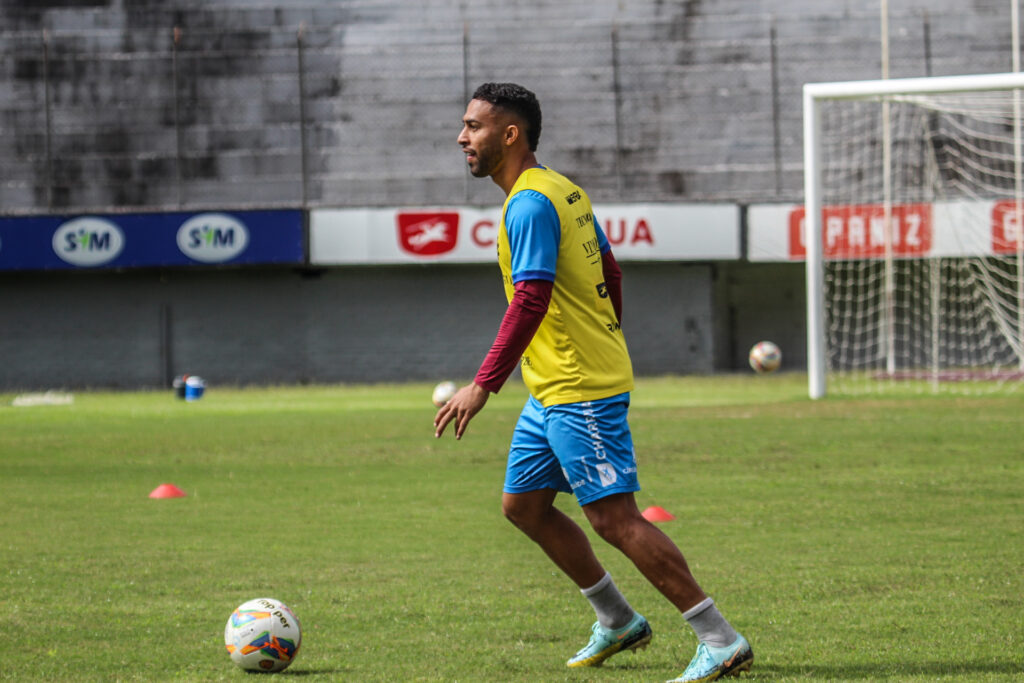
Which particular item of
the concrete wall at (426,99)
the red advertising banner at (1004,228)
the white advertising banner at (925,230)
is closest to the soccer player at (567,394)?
the white advertising banner at (925,230)

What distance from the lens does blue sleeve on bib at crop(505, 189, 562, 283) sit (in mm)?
4793

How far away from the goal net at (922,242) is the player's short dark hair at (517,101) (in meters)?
21.0

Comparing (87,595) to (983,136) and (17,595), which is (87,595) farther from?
(983,136)

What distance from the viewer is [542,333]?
16.5 feet

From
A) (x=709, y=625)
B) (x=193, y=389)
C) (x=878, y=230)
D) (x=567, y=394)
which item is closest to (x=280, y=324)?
A: (x=193, y=389)

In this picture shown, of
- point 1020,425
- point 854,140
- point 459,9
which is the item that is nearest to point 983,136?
point 854,140

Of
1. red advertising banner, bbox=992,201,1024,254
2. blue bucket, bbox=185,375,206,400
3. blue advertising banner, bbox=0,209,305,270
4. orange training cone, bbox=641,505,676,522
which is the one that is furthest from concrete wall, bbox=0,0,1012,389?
orange training cone, bbox=641,505,676,522

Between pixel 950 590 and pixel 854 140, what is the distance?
25354 mm

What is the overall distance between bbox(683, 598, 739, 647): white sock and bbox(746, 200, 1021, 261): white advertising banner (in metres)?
23.6

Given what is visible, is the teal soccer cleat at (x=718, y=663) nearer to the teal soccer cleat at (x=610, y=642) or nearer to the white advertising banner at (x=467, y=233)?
the teal soccer cleat at (x=610, y=642)

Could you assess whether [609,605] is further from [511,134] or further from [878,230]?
[878,230]

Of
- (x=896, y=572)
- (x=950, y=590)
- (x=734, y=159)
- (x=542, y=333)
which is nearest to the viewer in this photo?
(x=542, y=333)

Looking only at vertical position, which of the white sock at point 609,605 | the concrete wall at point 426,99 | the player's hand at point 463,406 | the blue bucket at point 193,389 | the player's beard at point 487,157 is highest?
the concrete wall at point 426,99

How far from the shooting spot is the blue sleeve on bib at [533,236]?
479 cm
